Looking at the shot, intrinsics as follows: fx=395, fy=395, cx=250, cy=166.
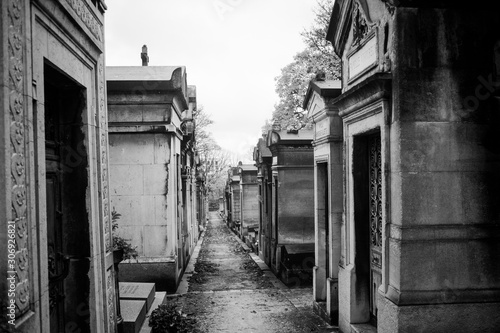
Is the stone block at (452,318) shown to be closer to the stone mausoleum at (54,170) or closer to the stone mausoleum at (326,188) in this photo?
the stone mausoleum at (326,188)

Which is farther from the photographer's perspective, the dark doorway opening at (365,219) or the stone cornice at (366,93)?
the dark doorway opening at (365,219)

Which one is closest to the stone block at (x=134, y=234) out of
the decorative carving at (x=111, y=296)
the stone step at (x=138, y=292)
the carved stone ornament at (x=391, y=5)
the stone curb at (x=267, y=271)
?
the stone step at (x=138, y=292)

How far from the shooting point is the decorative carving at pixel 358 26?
542 centimetres

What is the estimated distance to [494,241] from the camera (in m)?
4.39

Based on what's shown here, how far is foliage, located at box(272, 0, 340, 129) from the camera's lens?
20688 millimetres

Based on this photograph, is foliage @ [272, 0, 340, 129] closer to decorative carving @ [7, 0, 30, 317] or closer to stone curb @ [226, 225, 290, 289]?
stone curb @ [226, 225, 290, 289]

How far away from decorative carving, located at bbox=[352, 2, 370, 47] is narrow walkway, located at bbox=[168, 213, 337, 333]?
4.64m

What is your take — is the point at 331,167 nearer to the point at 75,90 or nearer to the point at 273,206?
the point at 75,90

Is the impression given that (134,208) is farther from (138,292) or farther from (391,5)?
(391,5)

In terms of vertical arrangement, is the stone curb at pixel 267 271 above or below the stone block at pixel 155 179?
below

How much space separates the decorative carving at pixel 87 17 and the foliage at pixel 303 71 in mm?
17059

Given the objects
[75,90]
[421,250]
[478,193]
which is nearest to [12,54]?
[75,90]

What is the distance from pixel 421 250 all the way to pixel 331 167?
2.74 meters

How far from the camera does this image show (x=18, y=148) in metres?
2.70
